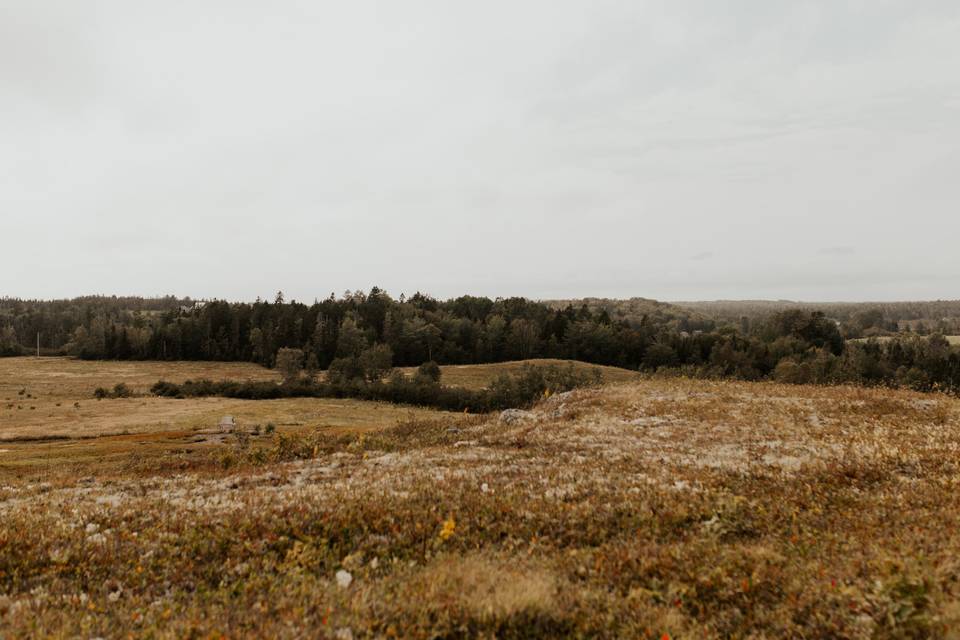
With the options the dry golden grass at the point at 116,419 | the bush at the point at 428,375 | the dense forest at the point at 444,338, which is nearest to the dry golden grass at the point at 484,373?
the bush at the point at 428,375

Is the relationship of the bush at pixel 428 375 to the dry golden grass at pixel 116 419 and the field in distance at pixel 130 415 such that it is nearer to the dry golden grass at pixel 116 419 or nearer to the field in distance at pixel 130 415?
the field in distance at pixel 130 415

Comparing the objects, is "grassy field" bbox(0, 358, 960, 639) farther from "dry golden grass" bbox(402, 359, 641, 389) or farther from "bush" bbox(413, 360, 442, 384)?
"dry golden grass" bbox(402, 359, 641, 389)

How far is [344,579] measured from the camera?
8648 millimetres

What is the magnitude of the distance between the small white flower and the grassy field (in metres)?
0.06

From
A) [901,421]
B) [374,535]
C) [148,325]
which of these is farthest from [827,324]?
[148,325]

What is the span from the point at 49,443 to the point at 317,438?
42.5 meters

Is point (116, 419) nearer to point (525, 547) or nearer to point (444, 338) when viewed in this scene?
point (525, 547)

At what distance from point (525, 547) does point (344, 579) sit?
3.52 meters

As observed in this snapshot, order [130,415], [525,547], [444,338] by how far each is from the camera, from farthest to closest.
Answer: [444,338] → [130,415] → [525,547]

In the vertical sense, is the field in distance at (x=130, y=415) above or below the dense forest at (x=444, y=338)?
below

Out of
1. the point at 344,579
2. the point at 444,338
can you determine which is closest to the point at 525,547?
the point at 344,579

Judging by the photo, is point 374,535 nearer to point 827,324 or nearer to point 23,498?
point 23,498

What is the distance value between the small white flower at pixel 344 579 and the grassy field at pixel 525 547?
0.06 metres

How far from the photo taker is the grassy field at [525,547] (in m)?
6.93
